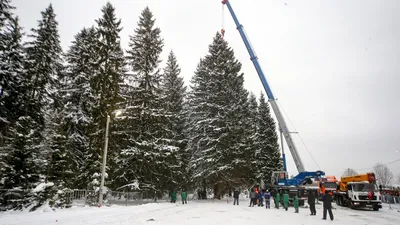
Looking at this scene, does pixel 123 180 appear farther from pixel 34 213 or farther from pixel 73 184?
pixel 34 213

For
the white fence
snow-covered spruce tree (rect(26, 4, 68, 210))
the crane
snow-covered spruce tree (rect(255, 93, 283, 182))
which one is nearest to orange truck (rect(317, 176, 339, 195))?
the crane

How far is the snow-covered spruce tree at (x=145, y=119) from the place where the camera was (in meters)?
23.2

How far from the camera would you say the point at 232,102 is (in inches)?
1183

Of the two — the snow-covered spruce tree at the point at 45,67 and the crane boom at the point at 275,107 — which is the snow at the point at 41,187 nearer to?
the snow-covered spruce tree at the point at 45,67

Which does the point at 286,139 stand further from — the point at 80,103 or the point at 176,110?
the point at 80,103

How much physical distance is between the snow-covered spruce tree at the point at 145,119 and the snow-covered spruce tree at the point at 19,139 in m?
6.90

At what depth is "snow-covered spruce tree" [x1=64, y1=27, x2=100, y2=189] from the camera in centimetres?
2197

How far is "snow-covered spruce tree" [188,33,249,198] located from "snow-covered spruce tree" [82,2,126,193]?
32.9 feet

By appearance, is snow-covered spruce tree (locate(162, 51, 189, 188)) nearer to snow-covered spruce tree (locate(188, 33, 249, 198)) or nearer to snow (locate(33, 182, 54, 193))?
snow-covered spruce tree (locate(188, 33, 249, 198))

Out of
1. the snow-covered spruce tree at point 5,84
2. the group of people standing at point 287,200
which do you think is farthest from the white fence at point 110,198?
the group of people standing at point 287,200

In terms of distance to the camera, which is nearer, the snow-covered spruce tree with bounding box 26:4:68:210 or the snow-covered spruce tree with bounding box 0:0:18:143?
the snow-covered spruce tree with bounding box 0:0:18:143

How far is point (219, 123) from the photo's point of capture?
1153 inches

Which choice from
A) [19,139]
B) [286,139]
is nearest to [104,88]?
[19,139]

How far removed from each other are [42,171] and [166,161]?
1052cm
